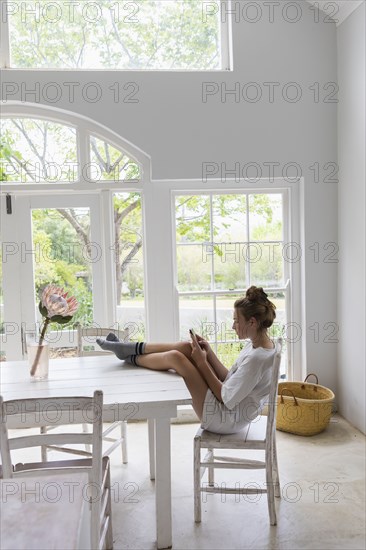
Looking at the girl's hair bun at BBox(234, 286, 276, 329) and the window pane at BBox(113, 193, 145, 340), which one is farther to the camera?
the window pane at BBox(113, 193, 145, 340)

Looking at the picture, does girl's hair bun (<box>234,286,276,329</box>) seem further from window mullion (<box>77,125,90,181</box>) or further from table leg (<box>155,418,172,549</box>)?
window mullion (<box>77,125,90,181</box>)

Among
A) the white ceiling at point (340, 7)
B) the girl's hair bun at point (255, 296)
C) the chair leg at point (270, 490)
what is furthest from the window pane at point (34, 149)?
the chair leg at point (270, 490)

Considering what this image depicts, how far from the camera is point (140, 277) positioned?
4.42 m

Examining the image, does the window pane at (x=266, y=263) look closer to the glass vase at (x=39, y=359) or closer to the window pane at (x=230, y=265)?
the window pane at (x=230, y=265)

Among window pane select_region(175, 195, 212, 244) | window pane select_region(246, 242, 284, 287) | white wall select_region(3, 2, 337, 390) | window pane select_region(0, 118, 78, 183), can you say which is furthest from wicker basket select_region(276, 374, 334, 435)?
window pane select_region(0, 118, 78, 183)

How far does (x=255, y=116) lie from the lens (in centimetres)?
423

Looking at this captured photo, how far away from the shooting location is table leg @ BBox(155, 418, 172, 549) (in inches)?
102

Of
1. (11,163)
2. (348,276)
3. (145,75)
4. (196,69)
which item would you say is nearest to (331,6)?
(196,69)

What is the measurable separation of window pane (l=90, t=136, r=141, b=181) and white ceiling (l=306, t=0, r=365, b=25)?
6.06 ft

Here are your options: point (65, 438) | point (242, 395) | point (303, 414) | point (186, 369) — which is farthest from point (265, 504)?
point (65, 438)

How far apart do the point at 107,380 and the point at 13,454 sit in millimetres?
1383

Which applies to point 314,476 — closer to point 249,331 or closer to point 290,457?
point 290,457

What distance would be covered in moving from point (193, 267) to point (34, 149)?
151cm

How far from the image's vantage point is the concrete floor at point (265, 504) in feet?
8.92
